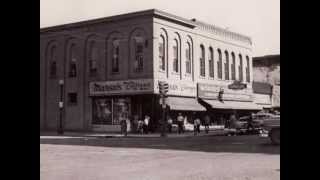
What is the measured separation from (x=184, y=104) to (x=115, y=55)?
641 cm

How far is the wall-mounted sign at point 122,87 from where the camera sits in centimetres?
3306

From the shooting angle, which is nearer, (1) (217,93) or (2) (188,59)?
(2) (188,59)

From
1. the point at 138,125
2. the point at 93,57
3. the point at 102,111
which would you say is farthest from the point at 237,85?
the point at 93,57

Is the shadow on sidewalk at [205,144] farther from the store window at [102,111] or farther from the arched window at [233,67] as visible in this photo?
the arched window at [233,67]

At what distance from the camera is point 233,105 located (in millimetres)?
40344

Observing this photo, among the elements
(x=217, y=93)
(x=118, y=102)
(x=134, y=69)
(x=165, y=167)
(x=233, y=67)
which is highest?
(x=233, y=67)

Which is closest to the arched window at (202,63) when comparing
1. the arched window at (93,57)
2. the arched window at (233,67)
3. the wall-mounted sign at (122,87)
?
the arched window at (233,67)

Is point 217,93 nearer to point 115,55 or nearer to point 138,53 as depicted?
point 138,53

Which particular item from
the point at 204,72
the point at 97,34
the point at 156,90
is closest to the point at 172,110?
the point at 156,90

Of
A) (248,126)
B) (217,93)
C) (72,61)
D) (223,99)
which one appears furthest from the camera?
(223,99)

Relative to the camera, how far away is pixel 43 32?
38.2 metres

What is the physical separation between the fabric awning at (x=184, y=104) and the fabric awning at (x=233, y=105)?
153 centimetres

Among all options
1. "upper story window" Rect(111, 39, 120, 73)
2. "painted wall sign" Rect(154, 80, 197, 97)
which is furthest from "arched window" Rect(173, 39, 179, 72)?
"upper story window" Rect(111, 39, 120, 73)
